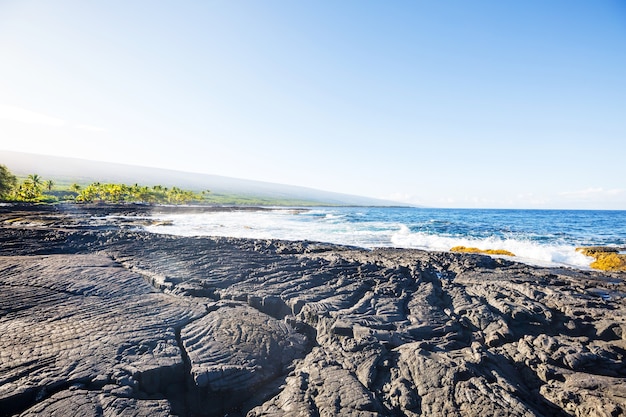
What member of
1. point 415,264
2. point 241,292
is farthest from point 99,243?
point 415,264

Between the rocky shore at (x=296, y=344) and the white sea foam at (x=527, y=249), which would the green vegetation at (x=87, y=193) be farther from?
the white sea foam at (x=527, y=249)

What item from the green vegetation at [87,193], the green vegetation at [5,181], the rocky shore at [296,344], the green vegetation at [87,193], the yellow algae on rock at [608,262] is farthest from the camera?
the green vegetation at [87,193]

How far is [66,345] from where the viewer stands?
6371mm

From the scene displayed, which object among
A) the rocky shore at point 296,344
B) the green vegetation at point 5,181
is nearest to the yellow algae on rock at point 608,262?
the rocky shore at point 296,344

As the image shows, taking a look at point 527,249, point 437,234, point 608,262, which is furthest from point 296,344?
point 437,234

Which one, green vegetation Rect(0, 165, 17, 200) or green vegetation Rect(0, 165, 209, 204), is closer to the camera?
green vegetation Rect(0, 165, 17, 200)

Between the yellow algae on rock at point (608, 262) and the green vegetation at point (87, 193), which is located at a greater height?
the yellow algae on rock at point (608, 262)

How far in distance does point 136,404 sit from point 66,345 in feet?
8.77

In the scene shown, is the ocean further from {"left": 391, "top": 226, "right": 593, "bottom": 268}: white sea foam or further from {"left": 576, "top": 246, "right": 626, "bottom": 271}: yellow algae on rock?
{"left": 576, "top": 246, "right": 626, "bottom": 271}: yellow algae on rock

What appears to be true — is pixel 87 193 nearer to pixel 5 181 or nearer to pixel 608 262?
pixel 5 181

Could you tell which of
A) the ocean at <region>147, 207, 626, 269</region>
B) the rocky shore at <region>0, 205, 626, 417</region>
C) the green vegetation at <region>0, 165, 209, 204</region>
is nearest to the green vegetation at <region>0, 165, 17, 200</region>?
the green vegetation at <region>0, 165, 209, 204</region>

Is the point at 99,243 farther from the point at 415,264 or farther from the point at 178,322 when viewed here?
the point at 415,264

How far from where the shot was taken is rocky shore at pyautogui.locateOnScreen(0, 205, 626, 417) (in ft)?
17.6

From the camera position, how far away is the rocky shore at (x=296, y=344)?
5355mm
